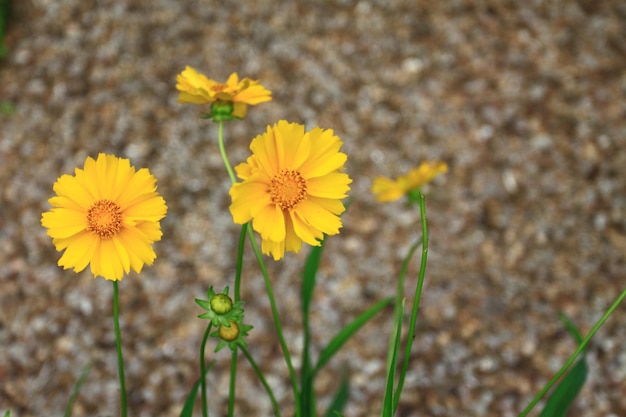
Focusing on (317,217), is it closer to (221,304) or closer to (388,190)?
(221,304)

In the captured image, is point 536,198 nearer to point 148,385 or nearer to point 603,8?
point 603,8

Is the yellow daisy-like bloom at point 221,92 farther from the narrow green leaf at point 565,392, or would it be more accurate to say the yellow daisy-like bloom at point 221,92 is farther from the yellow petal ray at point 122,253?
the narrow green leaf at point 565,392

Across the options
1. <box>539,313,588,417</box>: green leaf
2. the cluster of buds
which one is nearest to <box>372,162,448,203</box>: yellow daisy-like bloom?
<box>539,313,588,417</box>: green leaf

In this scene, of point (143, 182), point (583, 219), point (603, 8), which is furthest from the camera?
point (603, 8)

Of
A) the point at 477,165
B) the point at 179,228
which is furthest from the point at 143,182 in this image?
the point at 477,165

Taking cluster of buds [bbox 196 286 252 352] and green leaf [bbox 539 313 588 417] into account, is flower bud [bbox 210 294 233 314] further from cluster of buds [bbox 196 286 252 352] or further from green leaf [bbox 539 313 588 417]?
green leaf [bbox 539 313 588 417]

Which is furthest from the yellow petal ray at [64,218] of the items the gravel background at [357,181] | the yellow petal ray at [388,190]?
the gravel background at [357,181]

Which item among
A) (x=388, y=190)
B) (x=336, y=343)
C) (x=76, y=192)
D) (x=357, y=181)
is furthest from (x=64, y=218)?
(x=357, y=181)

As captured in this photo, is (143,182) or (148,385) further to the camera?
(148,385)
